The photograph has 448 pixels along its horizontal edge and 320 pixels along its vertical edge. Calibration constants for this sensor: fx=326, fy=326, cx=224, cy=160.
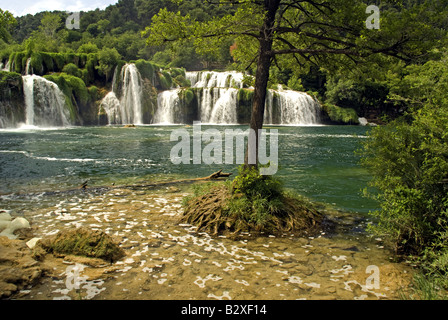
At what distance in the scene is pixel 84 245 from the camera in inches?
242

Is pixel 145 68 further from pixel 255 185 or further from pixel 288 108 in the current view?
pixel 255 185

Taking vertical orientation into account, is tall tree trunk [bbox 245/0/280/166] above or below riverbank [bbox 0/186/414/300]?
above

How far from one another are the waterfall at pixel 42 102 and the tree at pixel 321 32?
38907 millimetres

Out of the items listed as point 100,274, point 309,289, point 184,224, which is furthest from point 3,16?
point 309,289

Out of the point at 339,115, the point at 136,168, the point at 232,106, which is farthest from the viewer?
the point at 339,115

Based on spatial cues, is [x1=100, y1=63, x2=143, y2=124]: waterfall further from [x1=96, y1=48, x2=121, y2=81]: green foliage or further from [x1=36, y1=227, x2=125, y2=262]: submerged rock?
[x1=36, y1=227, x2=125, y2=262]: submerged rock

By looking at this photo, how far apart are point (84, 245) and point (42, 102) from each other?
1627 inches

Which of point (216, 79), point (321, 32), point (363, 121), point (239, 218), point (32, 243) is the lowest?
point (32, 243)

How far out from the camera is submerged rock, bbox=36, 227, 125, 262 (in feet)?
19.9

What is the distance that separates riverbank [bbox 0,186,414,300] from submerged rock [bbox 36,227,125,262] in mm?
169

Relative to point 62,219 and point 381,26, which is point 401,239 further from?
point 62,219

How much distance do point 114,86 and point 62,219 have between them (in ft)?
159

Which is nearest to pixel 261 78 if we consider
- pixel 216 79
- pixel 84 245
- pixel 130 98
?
pixel 84 245

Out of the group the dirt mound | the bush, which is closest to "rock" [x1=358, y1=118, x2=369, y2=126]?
the dirt mound
